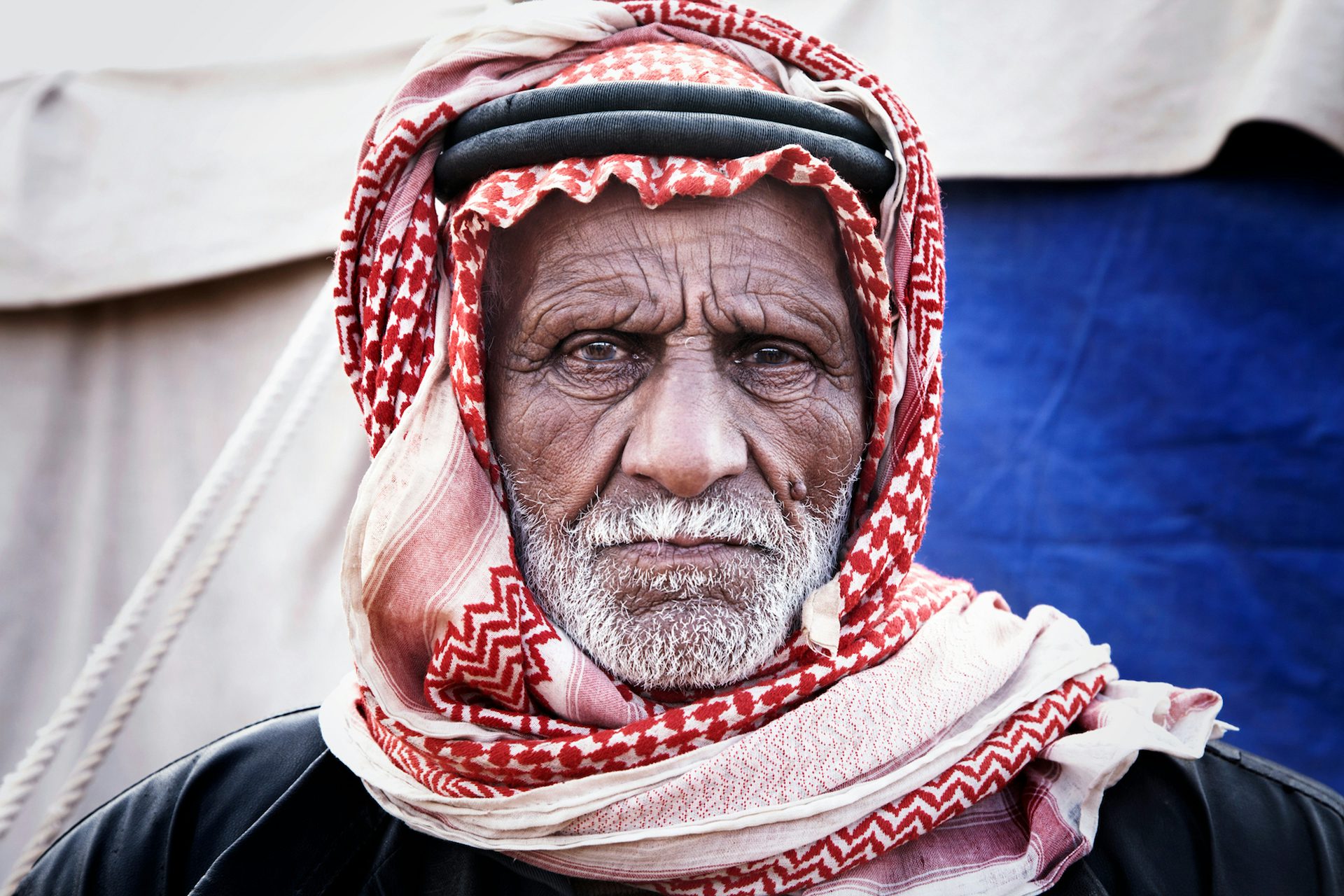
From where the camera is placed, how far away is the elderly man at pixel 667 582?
1521 mm

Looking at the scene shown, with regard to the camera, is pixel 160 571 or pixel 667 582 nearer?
pixel 667 582

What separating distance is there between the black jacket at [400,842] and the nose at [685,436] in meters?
0.70

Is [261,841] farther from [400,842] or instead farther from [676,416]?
[676,416]

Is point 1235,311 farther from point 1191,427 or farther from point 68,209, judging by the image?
point 68,209

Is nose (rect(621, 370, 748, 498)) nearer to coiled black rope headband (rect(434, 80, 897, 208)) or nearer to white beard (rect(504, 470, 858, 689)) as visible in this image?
white beard (rect(504, 470, 858, 689))

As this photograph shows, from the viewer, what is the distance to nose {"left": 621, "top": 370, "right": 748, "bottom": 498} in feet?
5.08

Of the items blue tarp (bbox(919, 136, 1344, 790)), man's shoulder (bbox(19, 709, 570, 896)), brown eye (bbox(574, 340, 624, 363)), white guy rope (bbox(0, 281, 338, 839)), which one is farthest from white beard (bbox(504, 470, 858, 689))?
blue tarp (bbox(919, 136, 1344, 790))

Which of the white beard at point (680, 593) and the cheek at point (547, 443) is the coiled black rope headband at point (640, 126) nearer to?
the cheek at point (547, 443)

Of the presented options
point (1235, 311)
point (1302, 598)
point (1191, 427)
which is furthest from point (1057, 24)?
point (1302, 598)

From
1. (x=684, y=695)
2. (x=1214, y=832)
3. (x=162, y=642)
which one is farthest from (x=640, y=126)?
(x=162, y=642)

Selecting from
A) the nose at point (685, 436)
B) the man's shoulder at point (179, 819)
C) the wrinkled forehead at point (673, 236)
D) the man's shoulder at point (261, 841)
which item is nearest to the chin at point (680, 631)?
the nose at point (685, 436)

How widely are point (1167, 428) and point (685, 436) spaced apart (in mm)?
1881

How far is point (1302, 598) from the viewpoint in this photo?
8.80 feet

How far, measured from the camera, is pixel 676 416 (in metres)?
1.59
